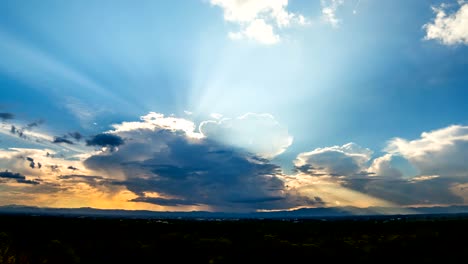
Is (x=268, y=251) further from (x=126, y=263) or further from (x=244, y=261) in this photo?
(x=126, y=263)

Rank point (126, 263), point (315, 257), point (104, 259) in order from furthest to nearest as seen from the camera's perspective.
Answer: point (104, 259), point (126, 263), point (315, 257)

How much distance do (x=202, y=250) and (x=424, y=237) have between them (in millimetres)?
17560

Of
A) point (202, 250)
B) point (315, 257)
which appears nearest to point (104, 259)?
point (202, 250)

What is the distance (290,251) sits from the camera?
36.2 metres

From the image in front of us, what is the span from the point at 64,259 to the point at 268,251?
59.2 ft

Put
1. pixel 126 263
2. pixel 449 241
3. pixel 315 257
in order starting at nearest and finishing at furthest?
pixel 449 241, pixel 315 257, pixel 126 263

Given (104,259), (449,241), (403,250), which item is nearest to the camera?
(403,250)

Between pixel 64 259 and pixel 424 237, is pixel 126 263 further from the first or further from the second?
pixel 424 237

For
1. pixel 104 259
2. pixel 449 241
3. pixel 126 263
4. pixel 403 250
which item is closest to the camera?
pixel 403 250

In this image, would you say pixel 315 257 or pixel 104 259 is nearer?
pixel 315 257

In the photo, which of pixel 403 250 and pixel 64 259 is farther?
pixel 64 259

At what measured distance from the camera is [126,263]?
38.2 metres

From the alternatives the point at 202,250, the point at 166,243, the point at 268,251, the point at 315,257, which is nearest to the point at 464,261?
the point at 315,257

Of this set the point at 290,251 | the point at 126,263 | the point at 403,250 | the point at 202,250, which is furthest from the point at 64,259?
the point at 403,250
